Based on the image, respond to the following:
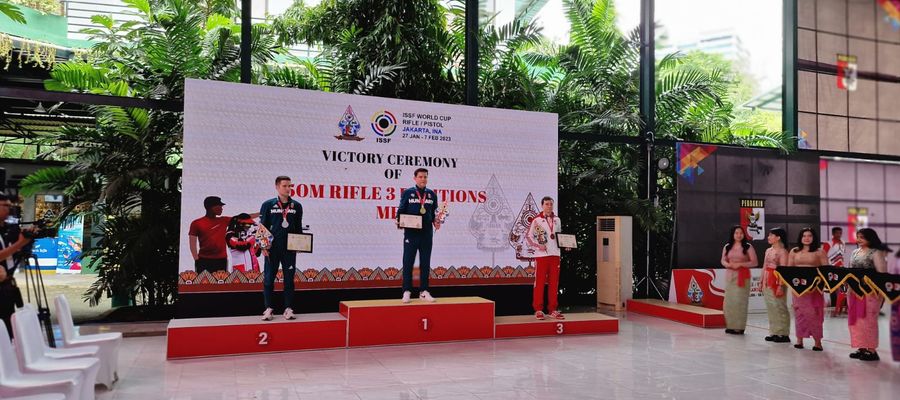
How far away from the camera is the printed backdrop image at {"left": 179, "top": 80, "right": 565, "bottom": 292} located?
637 centimetres

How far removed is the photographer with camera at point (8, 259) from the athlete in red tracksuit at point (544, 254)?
490 cm

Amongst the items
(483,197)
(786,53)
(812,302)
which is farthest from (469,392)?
(786,53)

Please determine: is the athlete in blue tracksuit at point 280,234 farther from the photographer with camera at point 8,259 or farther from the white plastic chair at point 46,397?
the white plastic chair at point 46,397

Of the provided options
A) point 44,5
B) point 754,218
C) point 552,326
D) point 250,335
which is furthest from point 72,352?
point 754,218

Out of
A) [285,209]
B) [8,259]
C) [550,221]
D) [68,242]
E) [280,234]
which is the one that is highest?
[285,209]

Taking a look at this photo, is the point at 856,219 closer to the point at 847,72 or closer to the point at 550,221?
the point at 847,72

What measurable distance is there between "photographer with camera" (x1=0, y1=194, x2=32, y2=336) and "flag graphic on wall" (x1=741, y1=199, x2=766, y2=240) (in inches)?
355

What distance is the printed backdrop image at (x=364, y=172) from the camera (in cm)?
637

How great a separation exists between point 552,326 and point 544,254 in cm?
83

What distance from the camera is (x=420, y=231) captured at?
22.5 feet

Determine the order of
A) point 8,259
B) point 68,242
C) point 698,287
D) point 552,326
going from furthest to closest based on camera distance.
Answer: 1. point 68,242
2. point 698,287
3. point 552,326
4. point 8,259

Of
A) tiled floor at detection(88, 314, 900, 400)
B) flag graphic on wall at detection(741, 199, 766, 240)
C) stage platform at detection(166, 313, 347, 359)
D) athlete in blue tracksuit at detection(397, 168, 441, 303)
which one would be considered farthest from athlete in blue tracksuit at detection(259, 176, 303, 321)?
flag graphic on wall at detection(741, 199, 766, 240)

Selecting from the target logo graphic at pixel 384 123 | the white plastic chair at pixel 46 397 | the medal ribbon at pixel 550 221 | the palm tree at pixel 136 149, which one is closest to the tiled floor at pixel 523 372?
the palm tree at pixel 136 149

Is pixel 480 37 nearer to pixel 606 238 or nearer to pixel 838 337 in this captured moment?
pixel 606 238
